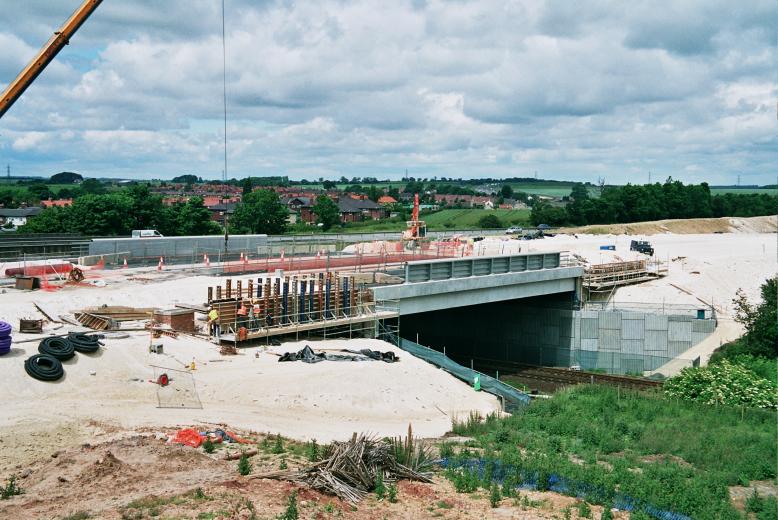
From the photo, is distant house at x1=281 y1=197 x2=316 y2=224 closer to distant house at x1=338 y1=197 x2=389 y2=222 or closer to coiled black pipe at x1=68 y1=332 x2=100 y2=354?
distant house at x1=338 y1=197 x2=389 y2=222

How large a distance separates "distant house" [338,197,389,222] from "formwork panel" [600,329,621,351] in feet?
344

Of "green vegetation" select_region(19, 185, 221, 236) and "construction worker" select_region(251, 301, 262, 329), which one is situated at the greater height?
"green vegetation" select_region(19, 185, 221, 236)

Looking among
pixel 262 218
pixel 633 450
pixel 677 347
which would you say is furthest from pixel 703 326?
pixel 262 218

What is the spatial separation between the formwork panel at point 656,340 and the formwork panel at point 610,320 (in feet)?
6.47

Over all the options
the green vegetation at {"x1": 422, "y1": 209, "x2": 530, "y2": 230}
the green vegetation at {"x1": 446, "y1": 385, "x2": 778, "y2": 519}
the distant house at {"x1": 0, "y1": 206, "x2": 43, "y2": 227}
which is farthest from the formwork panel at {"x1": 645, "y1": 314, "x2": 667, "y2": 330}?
the distant house at {"x1": 0, "y1": 206, "x2": 43, "y2": 227}

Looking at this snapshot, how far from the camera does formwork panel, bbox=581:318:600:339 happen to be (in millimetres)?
52209

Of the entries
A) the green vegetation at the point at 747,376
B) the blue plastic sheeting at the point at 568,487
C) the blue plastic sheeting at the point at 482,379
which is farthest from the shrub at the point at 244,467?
the green vegetation at the point at 747,376

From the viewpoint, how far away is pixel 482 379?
34.4 m

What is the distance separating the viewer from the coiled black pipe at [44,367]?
2561 centimetres

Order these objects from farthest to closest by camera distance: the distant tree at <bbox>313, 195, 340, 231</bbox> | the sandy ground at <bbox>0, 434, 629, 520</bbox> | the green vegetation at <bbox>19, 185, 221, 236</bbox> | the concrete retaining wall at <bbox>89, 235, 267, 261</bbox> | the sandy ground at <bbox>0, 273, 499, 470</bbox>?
the distant tree at <bbox>313, 195, 340, 231</bbox>
the green vegetation at <bbox>19, 185, 221, 236</bbox>
the concrete retaining wall at <bbox>89, 235, 267, 261</bbox>
the sandy ground at <bbox>0, 273, 499, 470</bbox>
the sandy ground at <bbox>0, 434, 629, 520</bbox>

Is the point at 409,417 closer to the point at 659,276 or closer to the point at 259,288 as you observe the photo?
the point at 259,288

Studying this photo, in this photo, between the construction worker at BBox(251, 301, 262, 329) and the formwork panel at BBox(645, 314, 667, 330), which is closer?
the construction worker at BBox(251, 301, 262, 329)

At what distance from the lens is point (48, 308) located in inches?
1399

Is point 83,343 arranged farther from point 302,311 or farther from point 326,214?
point 326,214
